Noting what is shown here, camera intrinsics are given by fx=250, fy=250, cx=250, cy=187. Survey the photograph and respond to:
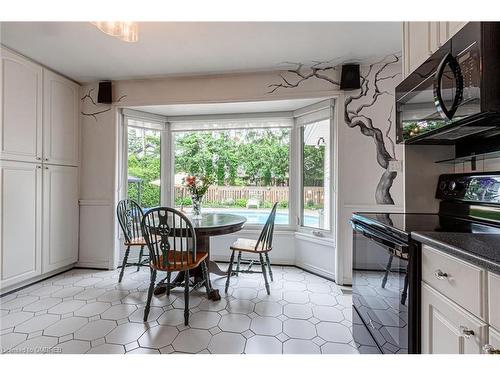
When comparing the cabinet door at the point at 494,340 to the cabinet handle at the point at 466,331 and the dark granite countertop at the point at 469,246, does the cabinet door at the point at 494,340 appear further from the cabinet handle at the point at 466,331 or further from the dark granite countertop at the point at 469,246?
the dark granite countertop at the point at 469,246

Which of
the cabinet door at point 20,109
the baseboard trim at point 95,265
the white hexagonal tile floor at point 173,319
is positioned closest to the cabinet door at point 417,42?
the white hexagonal tile floor at point 173,319

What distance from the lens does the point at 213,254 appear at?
3.38 metres

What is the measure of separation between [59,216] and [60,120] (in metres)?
1.08

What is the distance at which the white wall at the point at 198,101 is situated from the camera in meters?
2.65

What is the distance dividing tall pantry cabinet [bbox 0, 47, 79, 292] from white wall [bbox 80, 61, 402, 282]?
0.15m

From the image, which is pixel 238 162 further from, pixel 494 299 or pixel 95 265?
pixel 494 299

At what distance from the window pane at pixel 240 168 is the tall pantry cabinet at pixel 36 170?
1290 mm

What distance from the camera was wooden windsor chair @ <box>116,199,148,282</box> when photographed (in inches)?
105

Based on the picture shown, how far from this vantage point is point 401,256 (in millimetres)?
1050

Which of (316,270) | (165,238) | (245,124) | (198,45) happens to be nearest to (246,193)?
(245,124)
